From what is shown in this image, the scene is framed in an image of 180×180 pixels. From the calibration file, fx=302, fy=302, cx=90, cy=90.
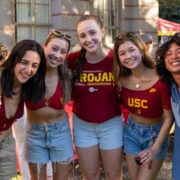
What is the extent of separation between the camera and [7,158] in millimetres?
2824

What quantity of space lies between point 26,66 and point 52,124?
2.23 ft

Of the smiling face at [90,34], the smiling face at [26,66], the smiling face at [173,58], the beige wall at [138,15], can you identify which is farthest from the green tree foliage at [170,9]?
the smiling face at [26,66]

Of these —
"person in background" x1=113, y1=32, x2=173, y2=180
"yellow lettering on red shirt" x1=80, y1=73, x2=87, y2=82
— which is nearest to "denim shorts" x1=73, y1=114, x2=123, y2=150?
"person in background" x1=113, y1=32, x2=173, y2=180

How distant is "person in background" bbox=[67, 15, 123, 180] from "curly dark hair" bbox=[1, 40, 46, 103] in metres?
0.46

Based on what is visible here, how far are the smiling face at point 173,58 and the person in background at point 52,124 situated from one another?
1047mm

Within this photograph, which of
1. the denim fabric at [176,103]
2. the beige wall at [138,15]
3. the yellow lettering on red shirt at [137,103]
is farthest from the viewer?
the beige wall at [138,15]

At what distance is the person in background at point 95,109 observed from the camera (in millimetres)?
3229

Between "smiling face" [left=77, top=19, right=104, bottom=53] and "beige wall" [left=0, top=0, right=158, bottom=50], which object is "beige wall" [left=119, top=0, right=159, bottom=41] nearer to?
"beige wall" [left=0, top=0, right=158, bottom=50]

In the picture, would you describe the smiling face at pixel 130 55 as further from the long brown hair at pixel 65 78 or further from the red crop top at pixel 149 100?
the long brown hair at pixel 65 78

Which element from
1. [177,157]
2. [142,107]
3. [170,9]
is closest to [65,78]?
[142,107]

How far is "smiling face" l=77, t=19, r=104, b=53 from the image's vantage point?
321 cm

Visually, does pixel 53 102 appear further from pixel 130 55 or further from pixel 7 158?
pixel 130 55

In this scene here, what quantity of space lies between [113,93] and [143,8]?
5.73 m

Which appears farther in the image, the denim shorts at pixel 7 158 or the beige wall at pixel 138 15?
the beige wall at pixel 138 15
